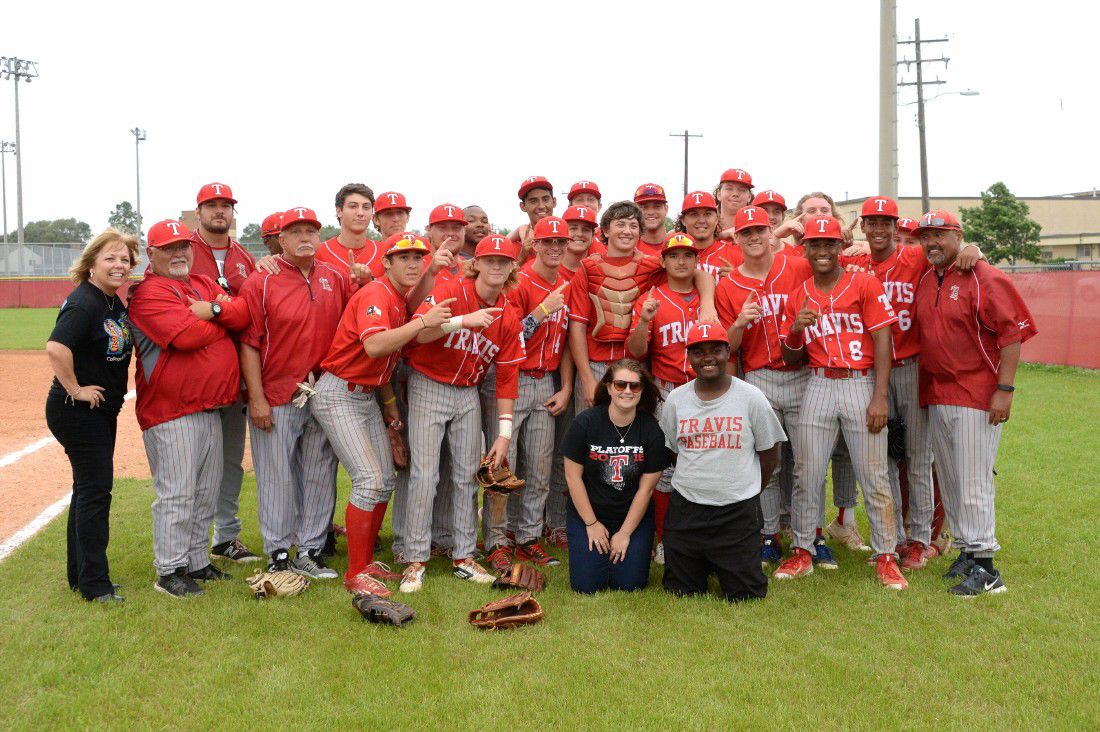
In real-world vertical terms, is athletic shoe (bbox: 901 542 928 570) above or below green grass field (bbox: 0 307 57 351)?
below

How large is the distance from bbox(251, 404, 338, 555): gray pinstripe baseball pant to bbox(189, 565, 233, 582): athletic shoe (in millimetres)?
301

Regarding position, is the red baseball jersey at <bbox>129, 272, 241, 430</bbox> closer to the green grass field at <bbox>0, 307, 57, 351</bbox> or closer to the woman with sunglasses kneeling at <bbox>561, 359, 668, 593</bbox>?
the woman with sunglasses kneeling at <bbox>561, 359, 668, 593</bbox>

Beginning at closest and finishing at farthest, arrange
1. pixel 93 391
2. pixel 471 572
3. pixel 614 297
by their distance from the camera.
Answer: pixel 93 391
pixel 471 572
pixel 614 297

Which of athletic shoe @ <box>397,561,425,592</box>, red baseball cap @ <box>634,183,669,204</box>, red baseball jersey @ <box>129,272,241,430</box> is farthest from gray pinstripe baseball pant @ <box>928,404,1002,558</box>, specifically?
red baseball jersey @ <box>129,272,241,430</box>

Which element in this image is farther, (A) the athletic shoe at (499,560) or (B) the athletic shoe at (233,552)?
(B) the athletic shoe at (233,552)

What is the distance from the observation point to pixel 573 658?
4.09m

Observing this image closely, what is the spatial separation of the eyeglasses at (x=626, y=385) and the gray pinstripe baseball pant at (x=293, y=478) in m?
1.94

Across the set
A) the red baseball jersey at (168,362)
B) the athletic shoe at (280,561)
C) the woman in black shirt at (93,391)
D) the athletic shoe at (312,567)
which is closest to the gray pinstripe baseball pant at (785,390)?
the athletic shoe at (312,567)

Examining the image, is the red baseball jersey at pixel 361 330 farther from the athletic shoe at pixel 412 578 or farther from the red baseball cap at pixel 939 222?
the red baseball cap at pixel 939 222

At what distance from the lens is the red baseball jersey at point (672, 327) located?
5.52 meters

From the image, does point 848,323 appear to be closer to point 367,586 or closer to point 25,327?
point 367,586

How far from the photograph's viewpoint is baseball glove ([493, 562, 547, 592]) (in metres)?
5.06

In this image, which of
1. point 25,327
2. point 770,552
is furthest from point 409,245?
point 25,327

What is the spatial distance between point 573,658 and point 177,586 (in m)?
2.44
